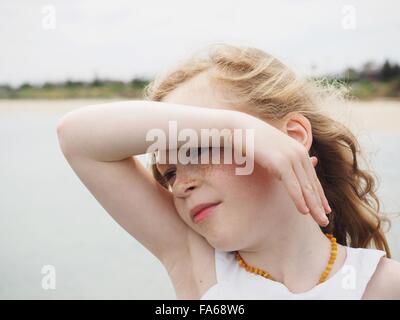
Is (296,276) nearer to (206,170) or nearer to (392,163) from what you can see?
(206,170)

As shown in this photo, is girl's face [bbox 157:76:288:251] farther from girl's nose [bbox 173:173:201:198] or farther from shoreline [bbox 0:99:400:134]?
shoreline [bbox 0:99:400:134]

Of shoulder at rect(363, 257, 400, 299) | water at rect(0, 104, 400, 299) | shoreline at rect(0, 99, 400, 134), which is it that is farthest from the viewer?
water at rect(0, 104, 400, 299)

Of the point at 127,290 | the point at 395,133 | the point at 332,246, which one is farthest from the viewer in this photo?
the point at 395,133

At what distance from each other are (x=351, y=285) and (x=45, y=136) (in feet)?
9.97

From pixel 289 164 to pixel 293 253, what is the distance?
0.21 m

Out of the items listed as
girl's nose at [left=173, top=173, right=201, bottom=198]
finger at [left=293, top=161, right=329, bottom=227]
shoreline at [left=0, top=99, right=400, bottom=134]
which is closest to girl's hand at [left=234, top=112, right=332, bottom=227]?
finger at [left=293, top=161, right=329, bottom=227]

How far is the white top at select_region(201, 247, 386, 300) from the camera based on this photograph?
0.93 metres

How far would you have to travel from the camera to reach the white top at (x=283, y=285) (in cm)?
93

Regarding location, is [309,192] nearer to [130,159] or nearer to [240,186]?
[240,186]

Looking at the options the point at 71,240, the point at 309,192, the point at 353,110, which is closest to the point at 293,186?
the point at 309,192

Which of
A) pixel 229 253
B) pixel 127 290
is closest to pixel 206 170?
pixel 229 253

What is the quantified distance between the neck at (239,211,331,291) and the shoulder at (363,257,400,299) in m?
0.09

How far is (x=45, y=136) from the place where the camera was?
365 cm

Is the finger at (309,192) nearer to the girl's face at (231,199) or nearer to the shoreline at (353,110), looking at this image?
the girl's face at (231,199)
